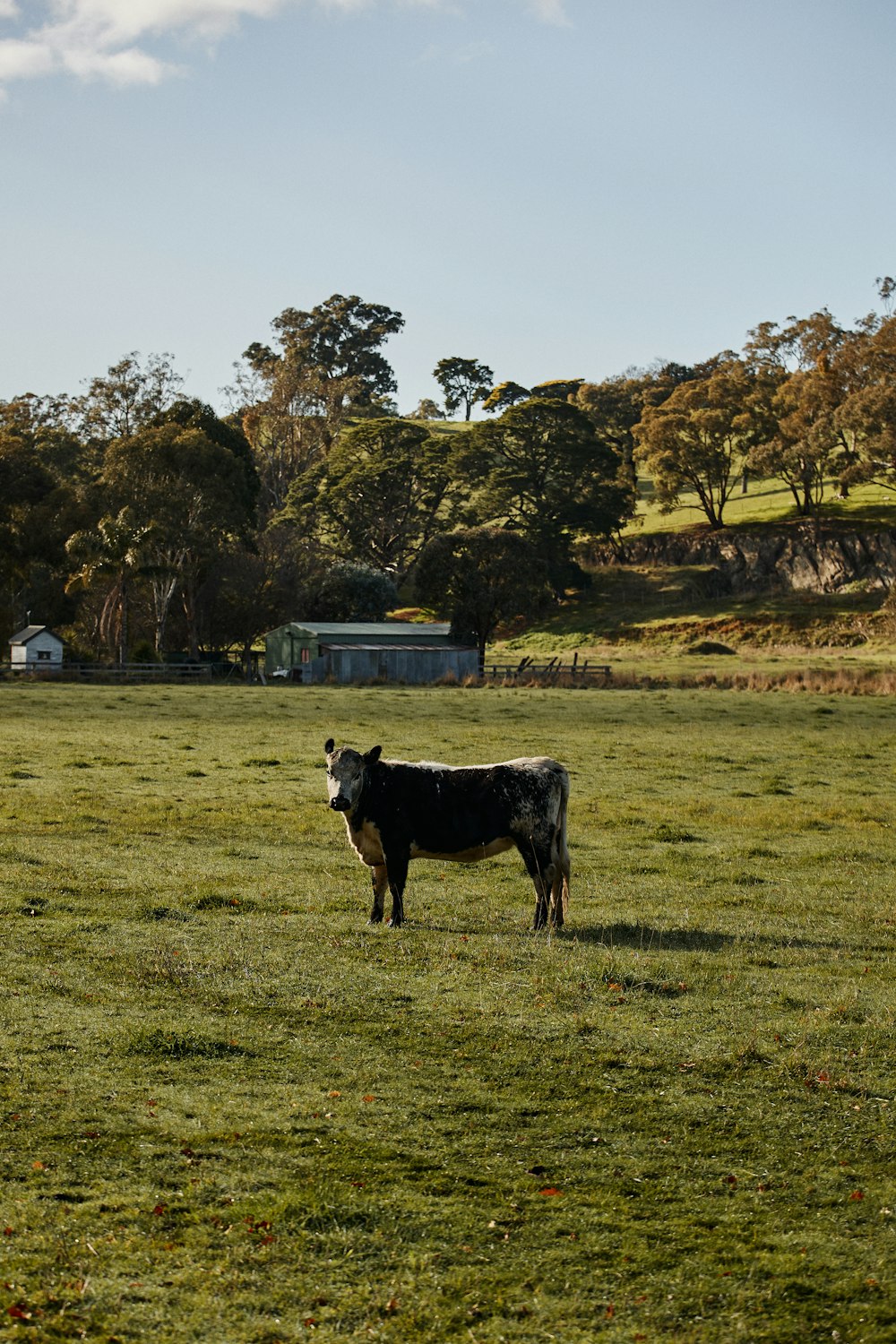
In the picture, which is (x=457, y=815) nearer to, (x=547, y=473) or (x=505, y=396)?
(x=547, y=473)

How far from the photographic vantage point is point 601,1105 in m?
9.44

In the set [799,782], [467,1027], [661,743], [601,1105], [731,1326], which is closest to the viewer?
[731,1326]

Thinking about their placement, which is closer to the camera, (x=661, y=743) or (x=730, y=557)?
(x=661, y=743)

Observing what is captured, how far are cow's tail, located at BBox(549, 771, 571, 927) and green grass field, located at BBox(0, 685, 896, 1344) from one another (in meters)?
0.51

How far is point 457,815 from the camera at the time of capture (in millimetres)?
15016

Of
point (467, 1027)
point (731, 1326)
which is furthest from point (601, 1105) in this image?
point (731, 1326)

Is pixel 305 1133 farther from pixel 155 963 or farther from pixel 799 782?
pixel 799 782

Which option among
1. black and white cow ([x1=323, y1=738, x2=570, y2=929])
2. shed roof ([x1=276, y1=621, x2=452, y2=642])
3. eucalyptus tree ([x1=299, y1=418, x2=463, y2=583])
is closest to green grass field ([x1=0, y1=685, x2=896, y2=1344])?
black and white cow ([x1=323, y1=738, x2=570, y2=929])

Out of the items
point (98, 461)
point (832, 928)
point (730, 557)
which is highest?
point (98, 461)

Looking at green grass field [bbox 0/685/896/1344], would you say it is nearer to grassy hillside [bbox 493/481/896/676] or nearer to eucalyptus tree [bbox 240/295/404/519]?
grassy hillside [bbox 493/481/896/676]

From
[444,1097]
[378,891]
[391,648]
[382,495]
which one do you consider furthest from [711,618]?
[444,1097]

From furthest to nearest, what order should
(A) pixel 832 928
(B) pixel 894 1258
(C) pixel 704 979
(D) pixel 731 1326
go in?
(A) pixel 832 928 < (C) pixel 704 979 < (B) pixel 894 1258 < (D) pixel 731 1326

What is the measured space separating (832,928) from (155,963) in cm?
785

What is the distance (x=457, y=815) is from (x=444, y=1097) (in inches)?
222
